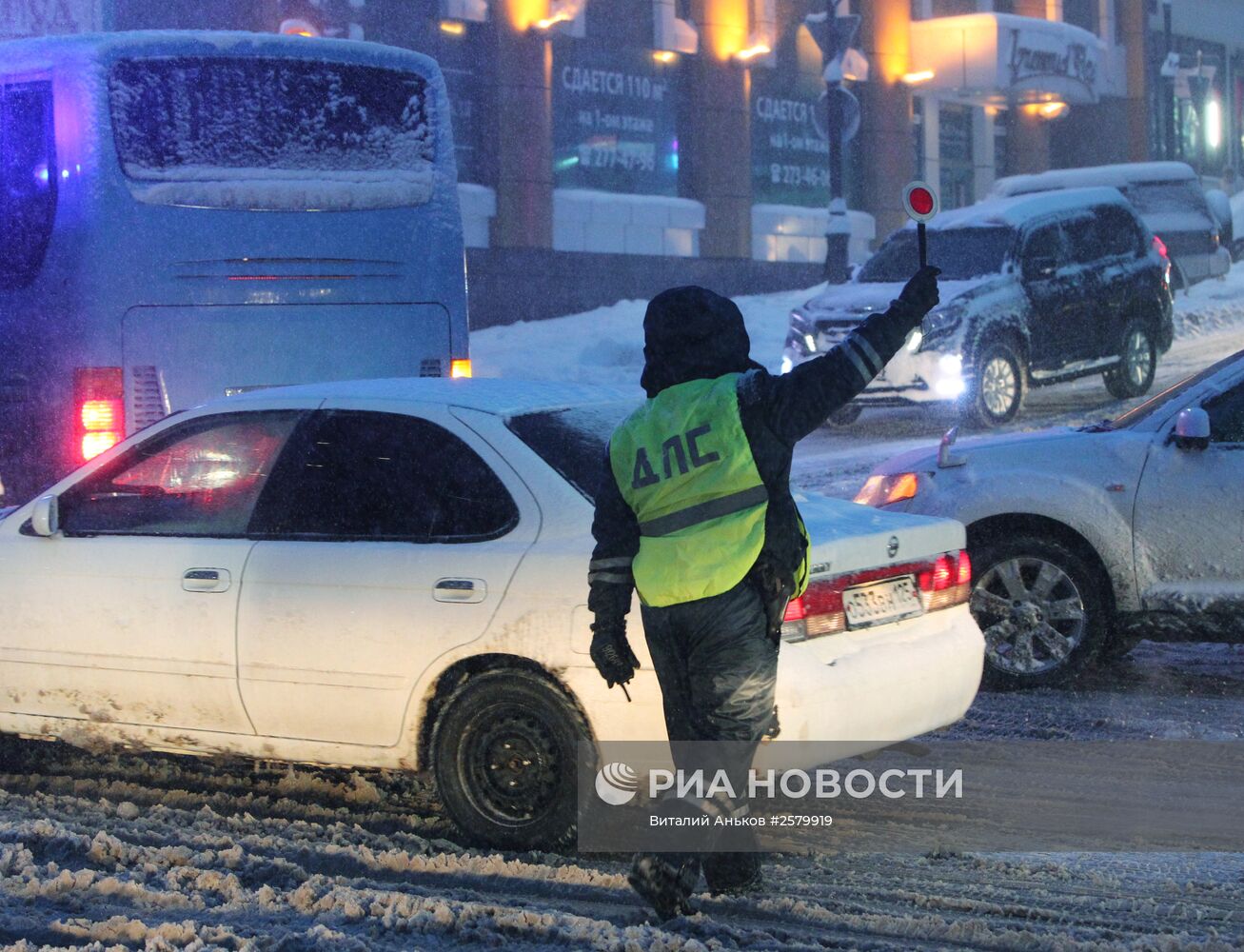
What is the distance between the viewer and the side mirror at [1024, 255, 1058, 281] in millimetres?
15961

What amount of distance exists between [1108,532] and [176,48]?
6.08 meters

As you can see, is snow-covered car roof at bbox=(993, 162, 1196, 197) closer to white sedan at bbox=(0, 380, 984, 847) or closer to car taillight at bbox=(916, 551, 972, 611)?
car taillight at bbox=(916, 551, 972, 611)

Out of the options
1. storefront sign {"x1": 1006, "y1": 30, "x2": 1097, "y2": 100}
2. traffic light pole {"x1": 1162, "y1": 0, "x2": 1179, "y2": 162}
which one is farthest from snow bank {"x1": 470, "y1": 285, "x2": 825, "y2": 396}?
traffic light pole {"x1": 1162, "y1": 0, "x2": 1179, "y2": 162}

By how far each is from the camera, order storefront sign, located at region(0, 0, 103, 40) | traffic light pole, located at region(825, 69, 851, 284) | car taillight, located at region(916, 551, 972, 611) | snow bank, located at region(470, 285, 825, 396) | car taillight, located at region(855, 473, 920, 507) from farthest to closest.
Result: traffic light pole, located at region(825, 69, 851, 284)
snow bank, located at region(470, 285, 825, 396)
storefront sign, located at region(0, 0, 103, 40)
car taillight, located at region(855, 473, 920, 507)
car taillight, located at region(916, 551, 972, 611)

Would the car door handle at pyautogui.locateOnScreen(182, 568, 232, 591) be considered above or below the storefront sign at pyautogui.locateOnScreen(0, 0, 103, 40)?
below

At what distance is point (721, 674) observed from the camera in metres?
3.81

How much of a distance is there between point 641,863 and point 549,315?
68.2 ft

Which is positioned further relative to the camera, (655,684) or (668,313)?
(655,684)

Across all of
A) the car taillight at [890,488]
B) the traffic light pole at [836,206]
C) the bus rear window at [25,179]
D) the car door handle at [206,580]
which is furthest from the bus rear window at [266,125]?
the traffic light pole at [836,206]

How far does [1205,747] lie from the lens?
592 cm

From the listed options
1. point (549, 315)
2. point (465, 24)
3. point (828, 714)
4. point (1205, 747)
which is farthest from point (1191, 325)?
point (828, 714)

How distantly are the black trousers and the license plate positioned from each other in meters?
0.85

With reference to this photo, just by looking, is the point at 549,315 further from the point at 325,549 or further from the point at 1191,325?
the point at 325,549

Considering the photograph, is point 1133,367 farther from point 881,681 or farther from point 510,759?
point 510,759
